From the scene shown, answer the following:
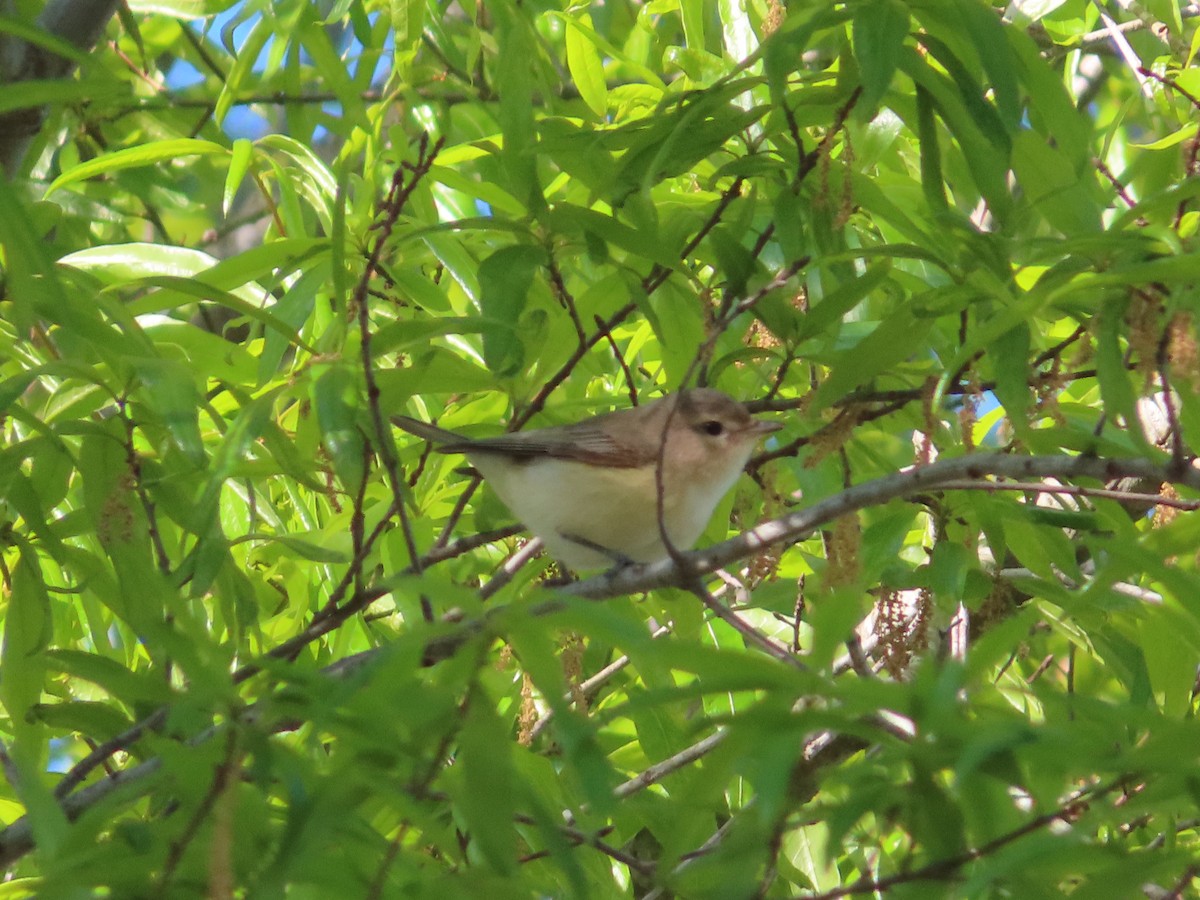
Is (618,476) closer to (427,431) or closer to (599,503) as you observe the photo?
(599,503)

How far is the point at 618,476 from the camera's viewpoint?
4500mm

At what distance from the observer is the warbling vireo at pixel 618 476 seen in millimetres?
4191

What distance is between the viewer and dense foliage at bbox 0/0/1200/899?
192 cm

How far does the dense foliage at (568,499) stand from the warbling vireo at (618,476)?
0.45 ft

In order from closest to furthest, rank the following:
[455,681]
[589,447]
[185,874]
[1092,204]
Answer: [455,681], [185,874], [1092,204], [589,447]

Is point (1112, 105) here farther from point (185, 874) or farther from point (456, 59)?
point (185, 874)

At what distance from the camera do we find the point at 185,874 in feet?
6.55

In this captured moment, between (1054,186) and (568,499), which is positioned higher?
(1054,186)

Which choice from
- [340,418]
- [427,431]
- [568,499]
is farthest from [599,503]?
[340,418]

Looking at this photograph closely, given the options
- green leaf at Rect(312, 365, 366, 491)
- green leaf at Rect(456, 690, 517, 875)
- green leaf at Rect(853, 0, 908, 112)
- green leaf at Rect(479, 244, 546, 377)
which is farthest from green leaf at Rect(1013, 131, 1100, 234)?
green leaf at Rect(456, 690, 517, 875)

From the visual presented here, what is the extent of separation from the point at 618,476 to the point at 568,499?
0.26 meters

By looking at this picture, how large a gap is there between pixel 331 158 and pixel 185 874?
6.91 meters

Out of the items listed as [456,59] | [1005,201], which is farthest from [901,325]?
[456,59]

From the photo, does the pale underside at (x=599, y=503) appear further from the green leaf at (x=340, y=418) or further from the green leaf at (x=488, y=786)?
the green leaf at (x=488, y=786)
